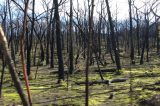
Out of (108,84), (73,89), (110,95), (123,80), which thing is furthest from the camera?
(123,80)

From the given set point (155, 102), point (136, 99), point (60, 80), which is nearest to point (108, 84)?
point (60, 80)

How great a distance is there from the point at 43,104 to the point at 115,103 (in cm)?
235

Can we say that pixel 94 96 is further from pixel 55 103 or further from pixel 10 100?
pixel 10 100

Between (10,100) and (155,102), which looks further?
(10,100)

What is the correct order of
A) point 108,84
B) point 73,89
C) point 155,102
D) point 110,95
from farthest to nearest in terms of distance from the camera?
point 108,84 → point 73,89 → point 110,95 → point 155,102

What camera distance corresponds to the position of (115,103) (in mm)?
11594

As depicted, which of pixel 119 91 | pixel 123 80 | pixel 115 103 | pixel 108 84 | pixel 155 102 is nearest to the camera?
pixel 155 102

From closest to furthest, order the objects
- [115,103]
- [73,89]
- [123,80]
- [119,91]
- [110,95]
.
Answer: [115,103] → [110,95] → [119,91] → [73,89] → [123,80]

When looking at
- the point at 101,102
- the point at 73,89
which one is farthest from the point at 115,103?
the point at 73,89

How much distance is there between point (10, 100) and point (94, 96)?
3006 millimetres

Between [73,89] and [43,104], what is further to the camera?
[73,89]

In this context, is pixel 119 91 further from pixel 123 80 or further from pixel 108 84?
pixel 123 80

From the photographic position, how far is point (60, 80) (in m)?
17.9

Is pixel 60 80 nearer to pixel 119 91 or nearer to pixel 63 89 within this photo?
pixel 63 89
